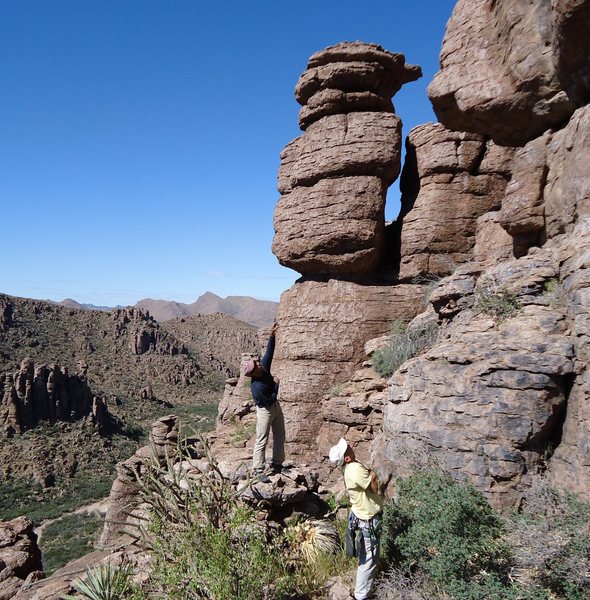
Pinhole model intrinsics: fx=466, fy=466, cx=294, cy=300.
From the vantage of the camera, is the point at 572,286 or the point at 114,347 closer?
the point at 572,286

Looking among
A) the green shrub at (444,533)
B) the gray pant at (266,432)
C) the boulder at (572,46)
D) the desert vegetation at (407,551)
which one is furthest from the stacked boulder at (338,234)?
the green shrub at (444,533)

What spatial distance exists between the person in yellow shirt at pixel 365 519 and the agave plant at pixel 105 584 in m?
2.94

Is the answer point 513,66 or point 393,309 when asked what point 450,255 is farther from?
point 513,66

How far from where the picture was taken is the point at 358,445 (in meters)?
11.4

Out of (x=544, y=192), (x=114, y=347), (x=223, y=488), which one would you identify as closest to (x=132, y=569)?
(x=223, y=488)

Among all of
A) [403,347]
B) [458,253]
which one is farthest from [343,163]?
[403,347]

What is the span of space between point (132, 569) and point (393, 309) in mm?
9657

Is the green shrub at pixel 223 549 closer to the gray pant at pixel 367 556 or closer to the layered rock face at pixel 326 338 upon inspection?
the gray pant at pixel 367 556

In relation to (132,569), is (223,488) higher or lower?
higher

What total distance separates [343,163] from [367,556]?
437 inches

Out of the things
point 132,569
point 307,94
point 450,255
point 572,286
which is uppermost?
point 307,94

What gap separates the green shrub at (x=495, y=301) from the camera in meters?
7.08

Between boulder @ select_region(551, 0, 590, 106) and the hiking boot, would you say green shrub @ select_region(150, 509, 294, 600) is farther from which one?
boulder @ select_region(551, 0, 590, 106)

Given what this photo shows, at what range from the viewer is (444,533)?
5.13m
